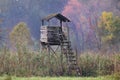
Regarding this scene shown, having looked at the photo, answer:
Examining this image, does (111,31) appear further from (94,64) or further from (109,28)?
(94,64)

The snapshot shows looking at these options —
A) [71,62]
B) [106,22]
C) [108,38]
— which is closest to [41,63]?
[71,62]

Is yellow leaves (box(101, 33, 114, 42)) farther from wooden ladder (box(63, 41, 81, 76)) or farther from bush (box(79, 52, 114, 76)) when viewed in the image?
bush (box(79, 52, 114, 76))

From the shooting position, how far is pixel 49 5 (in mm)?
73625

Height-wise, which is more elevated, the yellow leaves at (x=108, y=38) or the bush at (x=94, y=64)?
the yellow leaves at (x=108, y=38)

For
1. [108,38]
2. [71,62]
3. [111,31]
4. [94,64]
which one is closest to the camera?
[94,64]

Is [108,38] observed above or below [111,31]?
below

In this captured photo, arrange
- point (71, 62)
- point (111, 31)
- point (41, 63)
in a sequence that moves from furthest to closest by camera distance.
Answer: point (111, 31), point (71, 62), point (41, 63)

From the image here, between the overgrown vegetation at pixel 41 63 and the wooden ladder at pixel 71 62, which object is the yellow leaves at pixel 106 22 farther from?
the overgrown vegetation at pixel 41 63

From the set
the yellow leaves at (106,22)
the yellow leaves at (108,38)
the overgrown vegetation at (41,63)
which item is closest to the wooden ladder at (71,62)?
the overgrown vegetation at (41,63)

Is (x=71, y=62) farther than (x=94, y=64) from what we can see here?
Yes

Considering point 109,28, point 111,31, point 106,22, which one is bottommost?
point 111,31

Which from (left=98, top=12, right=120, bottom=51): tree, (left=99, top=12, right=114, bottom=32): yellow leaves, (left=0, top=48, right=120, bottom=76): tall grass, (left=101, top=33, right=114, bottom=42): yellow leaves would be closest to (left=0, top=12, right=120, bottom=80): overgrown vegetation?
(left=0, top=48, right=120, bottom=76): tall grass

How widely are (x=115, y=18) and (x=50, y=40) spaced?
980 inches

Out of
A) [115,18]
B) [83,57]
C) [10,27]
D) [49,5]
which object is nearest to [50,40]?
[83,57]
